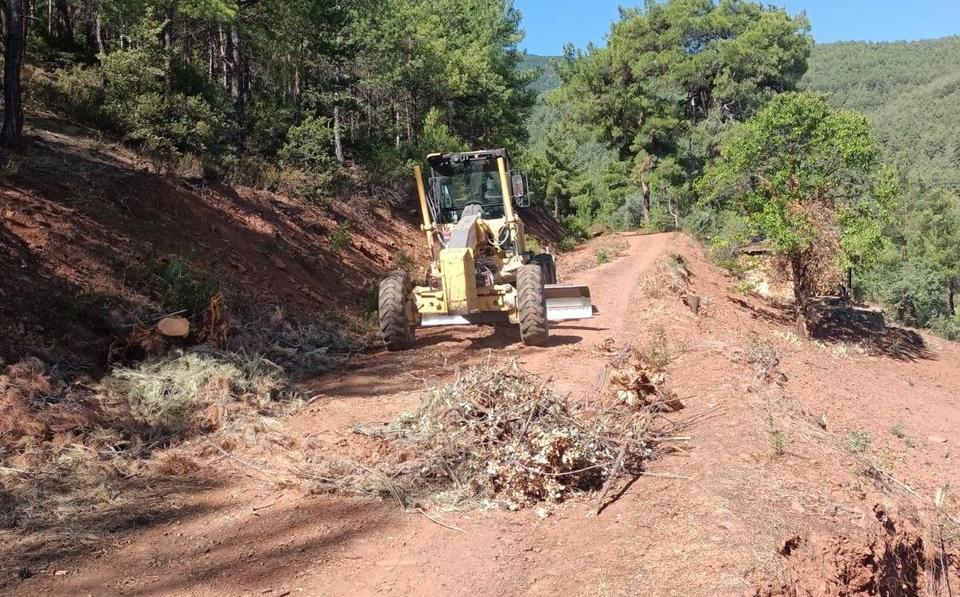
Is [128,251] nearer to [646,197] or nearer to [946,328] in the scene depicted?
→ [946,328]

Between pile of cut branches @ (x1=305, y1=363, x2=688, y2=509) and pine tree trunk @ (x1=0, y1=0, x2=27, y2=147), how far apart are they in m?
8.40

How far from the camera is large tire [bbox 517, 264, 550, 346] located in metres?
9.55

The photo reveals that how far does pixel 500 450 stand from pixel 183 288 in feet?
19.7

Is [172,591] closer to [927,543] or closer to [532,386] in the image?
[532,386]

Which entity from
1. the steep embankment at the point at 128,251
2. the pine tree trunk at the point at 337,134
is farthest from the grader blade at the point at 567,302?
the pine tree trunk at the point at 337,134

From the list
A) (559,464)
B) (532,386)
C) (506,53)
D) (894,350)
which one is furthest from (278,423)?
(506,53)

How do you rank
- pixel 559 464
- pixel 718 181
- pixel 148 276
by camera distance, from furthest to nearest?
pixel 718 181
pixel 148 276
pixel 559 464

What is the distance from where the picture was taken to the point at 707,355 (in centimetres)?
967

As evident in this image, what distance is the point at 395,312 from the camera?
32.2ft

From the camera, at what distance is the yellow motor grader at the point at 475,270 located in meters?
9.33

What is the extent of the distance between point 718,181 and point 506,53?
2028 centimetres

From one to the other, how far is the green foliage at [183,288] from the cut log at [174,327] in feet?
0.99

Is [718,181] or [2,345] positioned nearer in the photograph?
[2,345]

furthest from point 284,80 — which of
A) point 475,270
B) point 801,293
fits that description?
point 801,293
